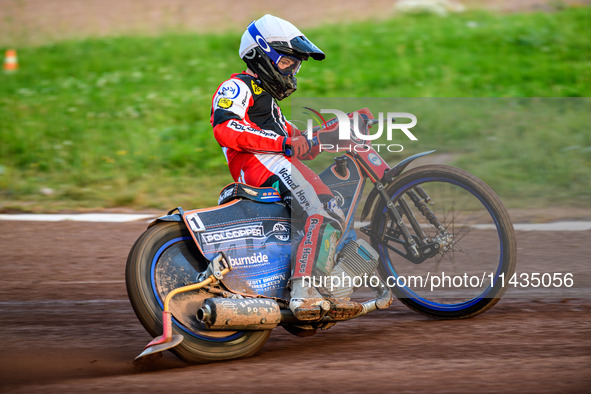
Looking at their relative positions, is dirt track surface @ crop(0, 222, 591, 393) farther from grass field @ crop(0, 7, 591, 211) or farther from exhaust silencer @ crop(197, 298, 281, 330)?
grass field @ crop(0, 7, 591, 211)

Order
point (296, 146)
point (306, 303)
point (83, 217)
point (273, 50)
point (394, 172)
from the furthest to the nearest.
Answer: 1. point (83, 217)
2. point (394, 172)
3. point (273, 50)
4. point (296, 146)
5. point (306, 303)

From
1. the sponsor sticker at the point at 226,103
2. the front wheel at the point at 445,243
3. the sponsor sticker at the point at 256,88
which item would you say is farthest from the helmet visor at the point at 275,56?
the front wheel at the point at 445,243

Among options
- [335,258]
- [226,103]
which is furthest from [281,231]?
[226,103]

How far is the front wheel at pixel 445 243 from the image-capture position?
5098mm

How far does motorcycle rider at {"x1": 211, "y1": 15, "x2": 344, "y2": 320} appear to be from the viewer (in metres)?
4.77

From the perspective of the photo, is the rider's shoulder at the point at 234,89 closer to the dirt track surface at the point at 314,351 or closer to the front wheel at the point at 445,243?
the front wheel at the point at 445,243

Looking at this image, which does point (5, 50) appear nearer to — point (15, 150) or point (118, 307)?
point (15, 150)

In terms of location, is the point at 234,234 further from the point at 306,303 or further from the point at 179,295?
the point at 306,303

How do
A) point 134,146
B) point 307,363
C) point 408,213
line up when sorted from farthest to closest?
1. point 134,146
2. point 408,213
3. point 307,363

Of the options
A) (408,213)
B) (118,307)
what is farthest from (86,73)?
(408,213)

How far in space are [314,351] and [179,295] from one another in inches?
36.2

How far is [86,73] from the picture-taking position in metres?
14.6

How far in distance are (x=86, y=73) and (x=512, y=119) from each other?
26.8 feet

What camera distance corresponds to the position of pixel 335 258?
4.96 metres
